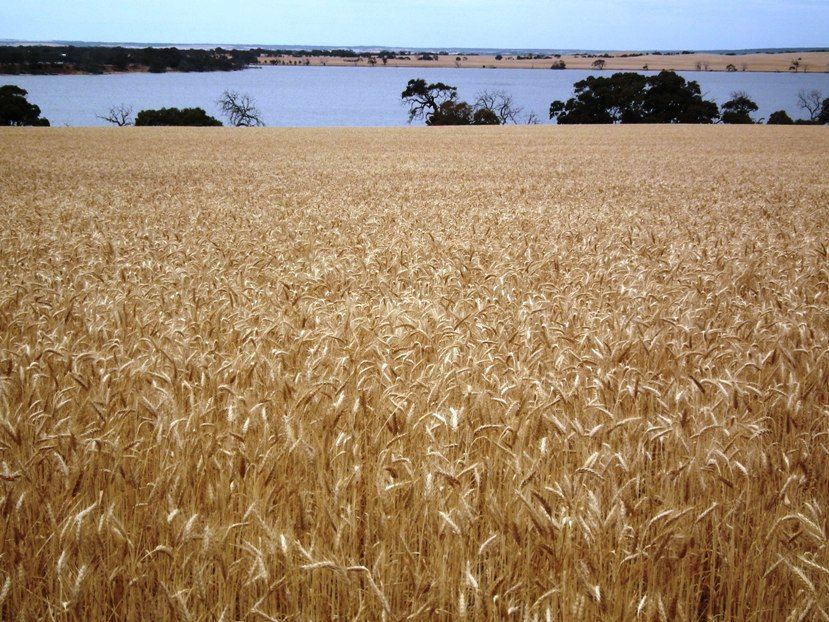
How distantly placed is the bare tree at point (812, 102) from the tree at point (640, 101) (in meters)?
28.3

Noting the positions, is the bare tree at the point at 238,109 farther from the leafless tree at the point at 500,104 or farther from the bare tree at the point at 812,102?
the bare tree at the point at 812,102

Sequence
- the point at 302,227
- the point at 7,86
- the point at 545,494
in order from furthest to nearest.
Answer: the point at 7,86 → the point at 302,227 → the point at 545,494

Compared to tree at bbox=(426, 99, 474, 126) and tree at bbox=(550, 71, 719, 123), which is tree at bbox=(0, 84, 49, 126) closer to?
tree at bbox=(426, 99, 474, 126)

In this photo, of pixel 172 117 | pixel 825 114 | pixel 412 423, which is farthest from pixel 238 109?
pixel 412 423

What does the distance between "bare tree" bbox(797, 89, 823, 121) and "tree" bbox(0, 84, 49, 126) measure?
9283 cm

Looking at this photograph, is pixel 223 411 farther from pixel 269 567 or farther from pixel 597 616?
pixel 597 616

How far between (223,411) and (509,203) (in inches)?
425

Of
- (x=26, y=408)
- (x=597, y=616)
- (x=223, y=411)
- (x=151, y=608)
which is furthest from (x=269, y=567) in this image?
(x=26, y=408)

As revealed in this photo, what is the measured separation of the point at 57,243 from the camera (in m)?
8.23

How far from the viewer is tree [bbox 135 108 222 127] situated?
6625 cm

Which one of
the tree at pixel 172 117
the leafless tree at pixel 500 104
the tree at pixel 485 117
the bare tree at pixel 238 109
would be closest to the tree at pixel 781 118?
the tree at pixel 485 117

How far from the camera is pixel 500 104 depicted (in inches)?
3533

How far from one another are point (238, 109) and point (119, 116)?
15.7 meters

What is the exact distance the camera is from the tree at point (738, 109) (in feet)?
232
